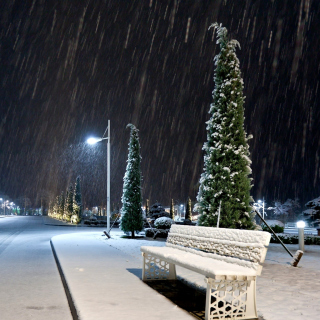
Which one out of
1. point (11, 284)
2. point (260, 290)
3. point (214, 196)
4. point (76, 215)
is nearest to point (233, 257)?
point (260, 290)

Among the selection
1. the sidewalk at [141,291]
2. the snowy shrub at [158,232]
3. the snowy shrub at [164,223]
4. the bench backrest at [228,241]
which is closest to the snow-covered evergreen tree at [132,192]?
the snowy shrub at [158,232]

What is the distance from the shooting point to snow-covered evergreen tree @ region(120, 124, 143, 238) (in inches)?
865

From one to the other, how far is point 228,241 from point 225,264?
760 millimetres

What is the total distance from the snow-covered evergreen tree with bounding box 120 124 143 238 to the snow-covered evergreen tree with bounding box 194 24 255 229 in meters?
9.54

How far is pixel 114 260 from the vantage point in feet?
35.8

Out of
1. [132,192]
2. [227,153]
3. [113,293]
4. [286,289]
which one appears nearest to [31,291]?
[113,293]

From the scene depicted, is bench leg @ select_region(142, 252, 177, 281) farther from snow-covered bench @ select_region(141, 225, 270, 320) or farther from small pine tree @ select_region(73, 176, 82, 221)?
small pine tree @ select_region(73, 176, 82, 221)

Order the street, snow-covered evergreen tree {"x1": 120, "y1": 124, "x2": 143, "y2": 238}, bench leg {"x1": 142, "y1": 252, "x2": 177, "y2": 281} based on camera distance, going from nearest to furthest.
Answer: the street → bench leg {"x1": 142, "y1": 252, "x2": 177, "y2": 281} → snow-covered evergreen tree {"x1": 120, "y1": 124, "x2": 143, "y2": 238}

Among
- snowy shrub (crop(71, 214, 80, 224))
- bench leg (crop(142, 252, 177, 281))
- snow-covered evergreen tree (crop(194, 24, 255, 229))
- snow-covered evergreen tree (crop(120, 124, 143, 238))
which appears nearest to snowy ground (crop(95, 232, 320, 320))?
bench leg (crop(142, 252, 177, 281))

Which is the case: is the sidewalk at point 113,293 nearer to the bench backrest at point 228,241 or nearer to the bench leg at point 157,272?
the bench leg at point 157,272

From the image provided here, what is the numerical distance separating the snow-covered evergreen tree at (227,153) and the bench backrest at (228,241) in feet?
13.5

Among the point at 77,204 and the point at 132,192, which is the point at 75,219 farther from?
the point at 132,192

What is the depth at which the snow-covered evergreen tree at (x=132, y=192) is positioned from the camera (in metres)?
22.0

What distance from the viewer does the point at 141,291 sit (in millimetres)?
6656
